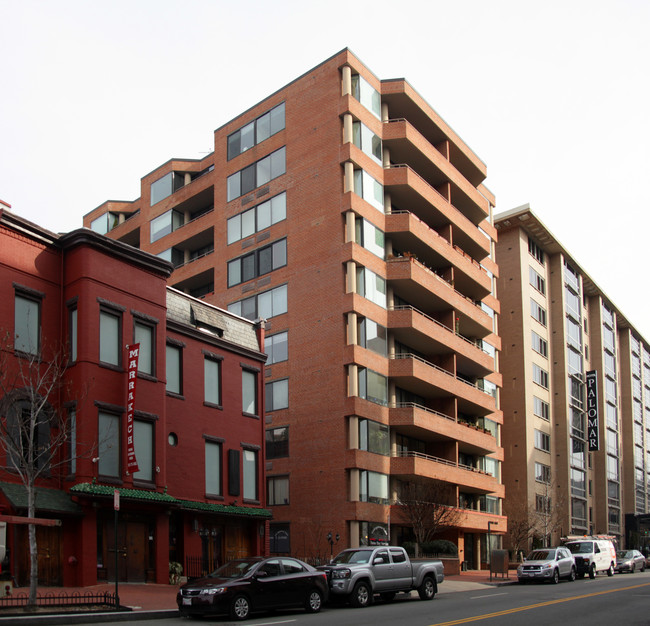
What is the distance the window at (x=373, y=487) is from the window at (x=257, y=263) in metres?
13.1

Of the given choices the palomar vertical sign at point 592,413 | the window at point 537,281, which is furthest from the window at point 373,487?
the palomar vertical sign at point 592,413

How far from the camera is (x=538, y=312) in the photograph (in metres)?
74.2

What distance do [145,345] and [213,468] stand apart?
6.68m

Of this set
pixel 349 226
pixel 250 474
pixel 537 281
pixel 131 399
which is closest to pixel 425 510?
pixel 250 474

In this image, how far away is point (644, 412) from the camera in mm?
111562

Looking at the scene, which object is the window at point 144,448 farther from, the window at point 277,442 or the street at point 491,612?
the window at point 277,442

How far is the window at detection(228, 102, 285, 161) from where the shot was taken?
50812 millimetres

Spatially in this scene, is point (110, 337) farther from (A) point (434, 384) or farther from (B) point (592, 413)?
(B) point (592, 413)

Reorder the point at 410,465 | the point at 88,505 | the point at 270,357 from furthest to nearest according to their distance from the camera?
the point at 270,357 < the point at 410,465 < the point at 88,505

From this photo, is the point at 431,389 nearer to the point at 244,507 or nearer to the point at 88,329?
the point at 244,507

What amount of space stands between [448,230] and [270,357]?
15841mm

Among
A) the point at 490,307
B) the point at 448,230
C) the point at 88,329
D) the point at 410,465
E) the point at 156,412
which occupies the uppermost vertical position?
the point at 448,230

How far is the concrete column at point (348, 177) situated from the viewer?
1790 inches

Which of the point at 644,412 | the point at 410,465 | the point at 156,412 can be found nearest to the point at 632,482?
the point at 644,412
